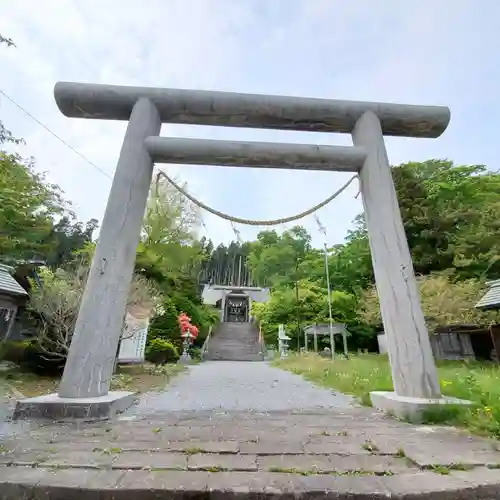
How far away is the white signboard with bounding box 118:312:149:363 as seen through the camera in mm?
11026

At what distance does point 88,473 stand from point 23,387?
6.04 meters

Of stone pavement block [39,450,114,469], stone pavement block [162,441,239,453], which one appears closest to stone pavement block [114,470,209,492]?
stone pavement block [39,450,114,469]

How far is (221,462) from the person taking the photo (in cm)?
171

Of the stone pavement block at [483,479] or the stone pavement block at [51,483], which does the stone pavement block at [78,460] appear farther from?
the stone pavement block at [483,479]

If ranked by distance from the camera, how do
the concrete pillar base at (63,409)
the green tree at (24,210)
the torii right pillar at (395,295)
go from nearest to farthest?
the concrete pillar base at (63,409) < the torii right pillar at (395,295) < the green tree at (24,210)

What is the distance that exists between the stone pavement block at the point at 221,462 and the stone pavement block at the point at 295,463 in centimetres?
6

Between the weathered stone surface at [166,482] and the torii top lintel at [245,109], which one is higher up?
the torii top lintel at [245,109]

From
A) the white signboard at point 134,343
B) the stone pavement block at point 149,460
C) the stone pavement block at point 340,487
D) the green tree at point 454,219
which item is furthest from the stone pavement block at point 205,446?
the green tree at point 454,219

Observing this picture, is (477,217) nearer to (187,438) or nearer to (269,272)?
(269,272)

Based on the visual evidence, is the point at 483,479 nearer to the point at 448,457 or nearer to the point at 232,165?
the point at 448,457

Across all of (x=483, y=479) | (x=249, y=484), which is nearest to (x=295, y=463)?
(x=249, y=484)

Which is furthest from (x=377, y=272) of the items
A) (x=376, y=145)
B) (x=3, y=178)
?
(x=3, y=178)

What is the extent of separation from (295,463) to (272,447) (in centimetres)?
31

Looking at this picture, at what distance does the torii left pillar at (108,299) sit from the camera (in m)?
2.87
